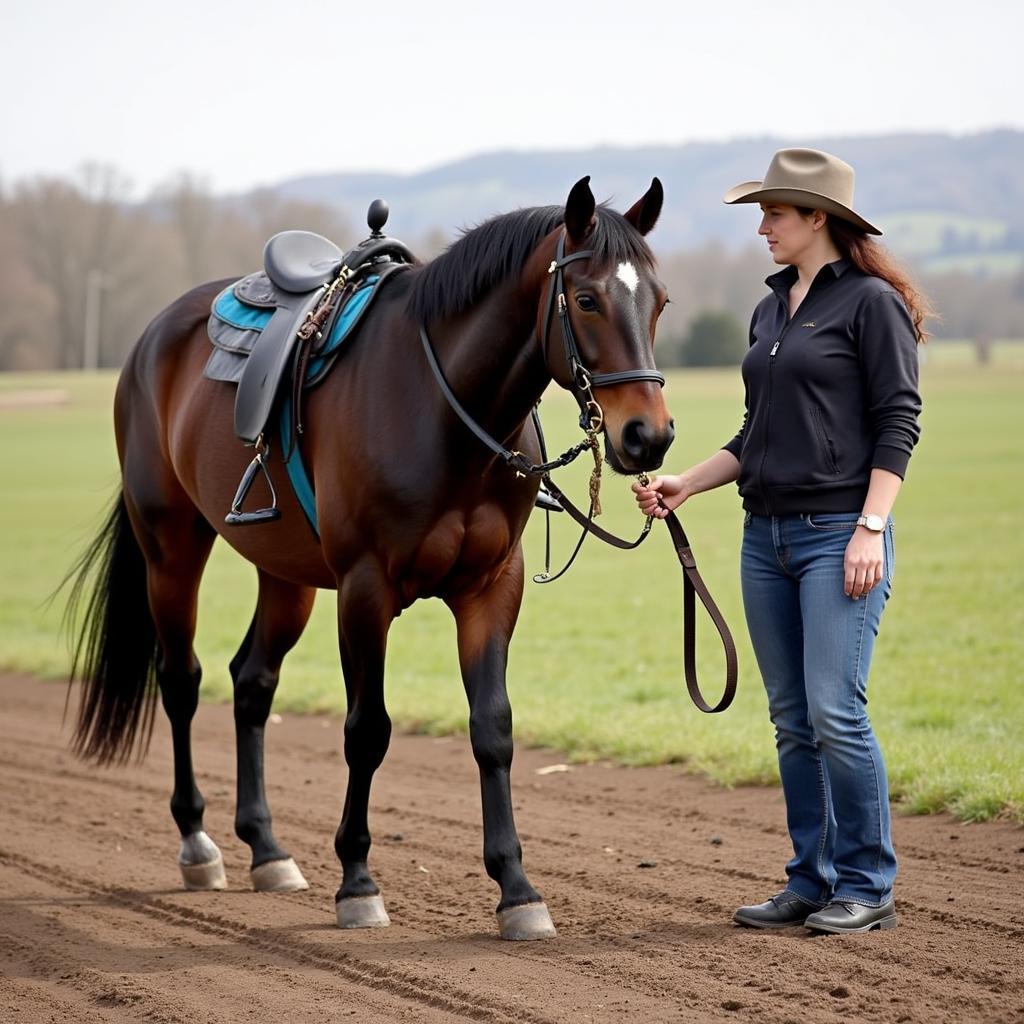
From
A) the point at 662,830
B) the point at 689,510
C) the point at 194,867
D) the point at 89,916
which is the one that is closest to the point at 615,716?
the point at 662,830

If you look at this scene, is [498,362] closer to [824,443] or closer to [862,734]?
[824,443]

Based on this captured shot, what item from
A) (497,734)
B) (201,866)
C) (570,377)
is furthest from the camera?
(201,866)

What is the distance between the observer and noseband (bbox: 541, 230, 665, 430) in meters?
4.18

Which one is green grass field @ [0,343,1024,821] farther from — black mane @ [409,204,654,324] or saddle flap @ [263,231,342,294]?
black mane @ [409,204,654,324]

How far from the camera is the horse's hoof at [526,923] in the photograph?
4652 millimetres

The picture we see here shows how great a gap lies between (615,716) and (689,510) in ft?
49.1

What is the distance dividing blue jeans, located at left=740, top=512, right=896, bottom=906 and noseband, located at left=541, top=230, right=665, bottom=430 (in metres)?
0.74

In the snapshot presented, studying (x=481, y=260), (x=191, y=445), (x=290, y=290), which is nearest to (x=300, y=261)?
(x=290, y=290)

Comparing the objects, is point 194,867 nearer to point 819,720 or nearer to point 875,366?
point 819,720

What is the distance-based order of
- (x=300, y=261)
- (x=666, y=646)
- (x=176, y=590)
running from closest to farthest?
(x=300, y=261) < (x=176, y=590) < (x=666, y=646)

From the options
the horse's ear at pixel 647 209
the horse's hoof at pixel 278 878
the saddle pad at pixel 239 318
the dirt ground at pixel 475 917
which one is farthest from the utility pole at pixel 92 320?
the horse's ear at pixel 647 209

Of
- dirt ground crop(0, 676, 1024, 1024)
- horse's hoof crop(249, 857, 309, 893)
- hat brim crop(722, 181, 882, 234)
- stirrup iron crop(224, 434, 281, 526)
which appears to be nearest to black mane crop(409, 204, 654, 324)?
hat brim crop(722, 181, 882, 234)

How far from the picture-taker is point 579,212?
434 cm

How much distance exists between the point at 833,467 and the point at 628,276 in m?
0.86
